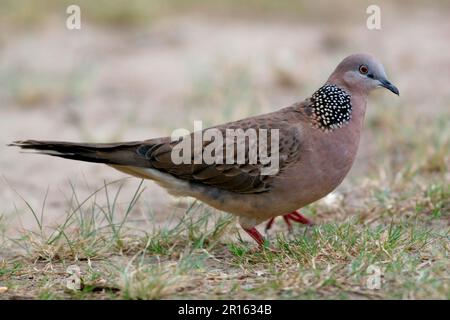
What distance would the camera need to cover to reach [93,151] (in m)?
5.21

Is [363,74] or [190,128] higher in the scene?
[363,74]

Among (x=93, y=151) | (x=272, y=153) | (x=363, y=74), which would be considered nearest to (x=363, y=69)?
(x=363, y=74)

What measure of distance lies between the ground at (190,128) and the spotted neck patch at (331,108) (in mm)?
596

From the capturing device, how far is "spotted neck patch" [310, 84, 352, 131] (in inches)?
208

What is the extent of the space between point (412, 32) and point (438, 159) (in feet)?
15.6

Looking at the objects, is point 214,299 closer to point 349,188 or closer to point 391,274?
point 391,274

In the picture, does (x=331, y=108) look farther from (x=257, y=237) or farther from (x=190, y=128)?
(x=190, y=128)

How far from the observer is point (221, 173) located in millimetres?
5266

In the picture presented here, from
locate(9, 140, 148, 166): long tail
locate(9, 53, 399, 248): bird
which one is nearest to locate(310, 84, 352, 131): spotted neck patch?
locate(9, 53, 399, 248): bird

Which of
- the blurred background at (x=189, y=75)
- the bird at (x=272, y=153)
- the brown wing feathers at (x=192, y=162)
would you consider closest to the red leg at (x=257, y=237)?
the bird at (x=272, y=153)

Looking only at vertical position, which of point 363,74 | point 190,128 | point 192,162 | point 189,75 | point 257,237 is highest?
point 189,75

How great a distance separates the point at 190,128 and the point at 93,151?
2843 millimetres

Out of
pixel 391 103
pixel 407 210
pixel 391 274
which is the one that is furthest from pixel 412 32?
pixel 391 274

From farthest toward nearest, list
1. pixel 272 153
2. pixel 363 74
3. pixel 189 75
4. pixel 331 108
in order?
pixel 189 75 → pixel 363 74 → pixel 331 108 → pixel 272 153
